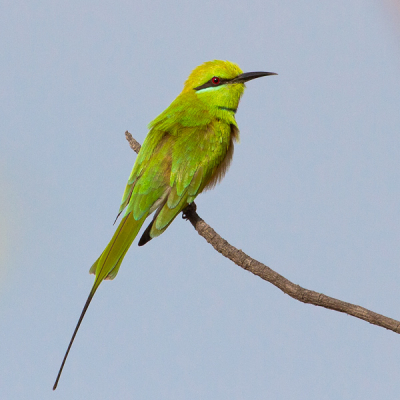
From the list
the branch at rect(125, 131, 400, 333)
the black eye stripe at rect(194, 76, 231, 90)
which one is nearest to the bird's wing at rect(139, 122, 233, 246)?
the branch at rect(125, 131, 400, 333)

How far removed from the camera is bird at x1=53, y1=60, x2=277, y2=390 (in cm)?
272

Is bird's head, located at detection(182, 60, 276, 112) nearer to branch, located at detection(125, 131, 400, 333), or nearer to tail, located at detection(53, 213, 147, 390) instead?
branch, located at detection(125, 131, 400, 333)

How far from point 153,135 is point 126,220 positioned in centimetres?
54

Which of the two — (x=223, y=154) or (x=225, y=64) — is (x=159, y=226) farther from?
(x=225, y=64)

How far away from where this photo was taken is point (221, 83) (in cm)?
322

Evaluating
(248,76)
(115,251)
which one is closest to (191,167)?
(115,251)

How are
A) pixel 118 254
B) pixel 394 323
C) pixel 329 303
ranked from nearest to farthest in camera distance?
pixel 394 323
pixel 329 303
pixel 118 254

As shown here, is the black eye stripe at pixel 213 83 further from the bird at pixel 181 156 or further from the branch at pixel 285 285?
the branch at pixel 285 285

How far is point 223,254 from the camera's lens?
2396mm

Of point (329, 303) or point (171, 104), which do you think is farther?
point (171, 104)

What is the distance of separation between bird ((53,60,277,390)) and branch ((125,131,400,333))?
204mm

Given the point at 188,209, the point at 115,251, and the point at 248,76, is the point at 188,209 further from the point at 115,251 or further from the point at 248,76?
the point at 248,76

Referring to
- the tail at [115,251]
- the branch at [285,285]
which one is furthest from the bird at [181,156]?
the branch at [285,285]

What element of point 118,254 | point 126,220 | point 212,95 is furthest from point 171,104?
point 118,254
